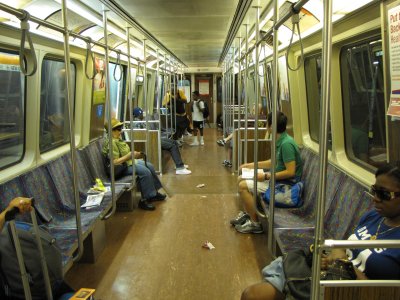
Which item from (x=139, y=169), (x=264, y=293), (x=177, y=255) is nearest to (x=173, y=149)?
(x=139, y=169)

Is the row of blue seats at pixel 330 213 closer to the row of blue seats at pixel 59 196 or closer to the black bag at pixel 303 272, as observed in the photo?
the black bag at pixel 303 272

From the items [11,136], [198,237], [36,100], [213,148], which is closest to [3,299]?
[11,136]

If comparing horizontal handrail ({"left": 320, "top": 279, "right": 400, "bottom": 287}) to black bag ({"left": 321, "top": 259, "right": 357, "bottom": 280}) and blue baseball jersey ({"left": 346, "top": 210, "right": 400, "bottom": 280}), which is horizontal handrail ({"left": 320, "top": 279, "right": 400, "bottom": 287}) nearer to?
black bag ({"left": 321, "top": 259, "right": 357, "bottom": 280})

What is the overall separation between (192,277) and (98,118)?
3.43 m

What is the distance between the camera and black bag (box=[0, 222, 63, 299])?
209 cm

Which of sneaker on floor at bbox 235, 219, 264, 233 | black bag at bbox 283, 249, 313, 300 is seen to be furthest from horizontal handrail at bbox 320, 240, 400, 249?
sneaker on floor at bbox 235, 219, 264, 233

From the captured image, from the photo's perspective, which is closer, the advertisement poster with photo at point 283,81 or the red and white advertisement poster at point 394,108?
the red and white advertisement poster at point 394,108

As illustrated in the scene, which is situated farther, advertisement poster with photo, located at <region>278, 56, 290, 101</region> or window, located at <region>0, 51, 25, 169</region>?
advertisement poster with photo, located at <region>278, 56, 290, 101</region>

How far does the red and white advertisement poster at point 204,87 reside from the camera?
59.5 ft

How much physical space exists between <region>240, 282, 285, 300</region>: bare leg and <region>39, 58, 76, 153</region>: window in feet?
10.1

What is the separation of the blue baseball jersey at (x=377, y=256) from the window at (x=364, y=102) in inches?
45.3

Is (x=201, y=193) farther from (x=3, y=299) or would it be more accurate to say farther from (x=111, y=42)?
(x=3, y=299)

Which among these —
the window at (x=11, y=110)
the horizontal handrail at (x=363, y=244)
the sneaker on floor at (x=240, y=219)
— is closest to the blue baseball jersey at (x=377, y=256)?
the horizontal handrail at (x=363, y=244)

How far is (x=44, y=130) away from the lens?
4641 mm
